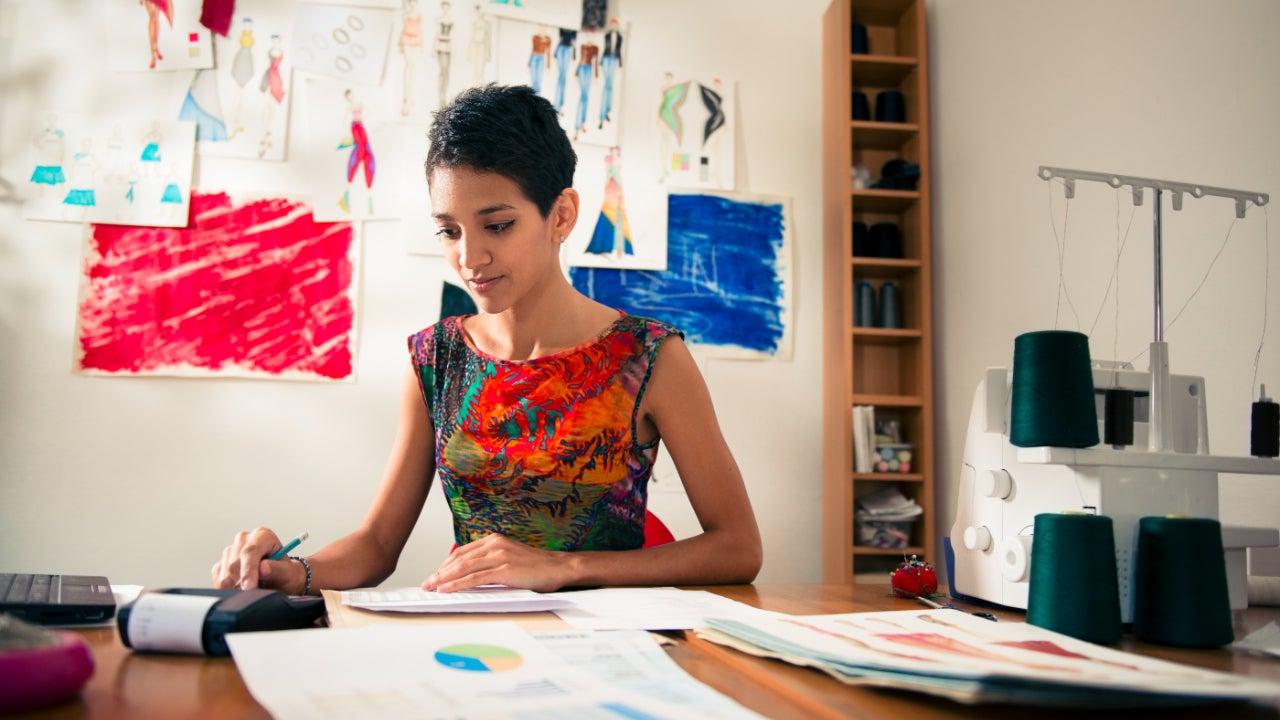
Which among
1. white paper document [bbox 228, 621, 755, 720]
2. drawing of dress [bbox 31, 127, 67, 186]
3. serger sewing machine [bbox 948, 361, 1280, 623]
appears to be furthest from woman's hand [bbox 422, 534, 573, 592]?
drawing of dress [bbox 31, 127, 67, 186]

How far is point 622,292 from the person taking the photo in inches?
117

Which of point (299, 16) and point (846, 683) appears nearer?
point (846, 683)

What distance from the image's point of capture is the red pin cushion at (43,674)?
0.52 m

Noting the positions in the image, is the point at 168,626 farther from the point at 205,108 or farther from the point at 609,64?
the point at 609,64

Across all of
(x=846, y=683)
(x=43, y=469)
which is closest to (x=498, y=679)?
(x=846, y=683)

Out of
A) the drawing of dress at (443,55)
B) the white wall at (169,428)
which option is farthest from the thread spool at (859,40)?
the drawing of dress at (443,55)

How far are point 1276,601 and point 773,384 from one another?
77.0 inches

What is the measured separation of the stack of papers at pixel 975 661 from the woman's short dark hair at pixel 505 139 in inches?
29.1

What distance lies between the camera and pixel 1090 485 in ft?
3.23

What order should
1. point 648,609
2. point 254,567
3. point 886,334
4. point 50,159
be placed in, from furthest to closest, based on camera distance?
1. point 886,334
2. point 50,159
3. point 254,567
4. point 648,609

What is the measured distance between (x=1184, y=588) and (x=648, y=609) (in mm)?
519

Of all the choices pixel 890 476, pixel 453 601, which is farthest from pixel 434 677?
pixel 890 476

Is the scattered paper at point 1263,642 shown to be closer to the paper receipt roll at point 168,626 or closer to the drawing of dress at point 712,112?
the paper receipt roll at point 168,626

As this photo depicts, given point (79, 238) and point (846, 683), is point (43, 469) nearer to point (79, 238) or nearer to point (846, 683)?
point (79, 238)
